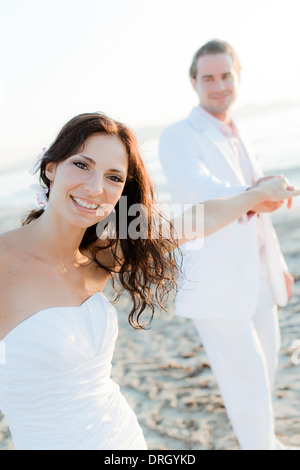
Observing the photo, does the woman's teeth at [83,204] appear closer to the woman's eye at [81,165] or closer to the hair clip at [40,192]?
the woman's eye at [81,165]

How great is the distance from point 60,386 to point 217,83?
7.60 ft

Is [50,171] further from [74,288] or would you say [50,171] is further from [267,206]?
[267,206]

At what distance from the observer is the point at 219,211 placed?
264cm

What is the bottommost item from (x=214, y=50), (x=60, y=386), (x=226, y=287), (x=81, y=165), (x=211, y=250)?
(x=226, y=287)

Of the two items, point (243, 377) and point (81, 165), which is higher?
point (81, 165)

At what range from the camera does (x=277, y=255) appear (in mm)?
3570

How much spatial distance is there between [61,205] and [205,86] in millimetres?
1838

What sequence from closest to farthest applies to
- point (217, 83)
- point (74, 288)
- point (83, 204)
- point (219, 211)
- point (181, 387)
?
point (83, 204)
point (74, 288)
point (219, 211)
point (217, 83)
point (181, 387)

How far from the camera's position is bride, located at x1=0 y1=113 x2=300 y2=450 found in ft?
6.53

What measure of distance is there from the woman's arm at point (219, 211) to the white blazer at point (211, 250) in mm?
505

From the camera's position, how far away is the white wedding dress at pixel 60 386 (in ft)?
6.43

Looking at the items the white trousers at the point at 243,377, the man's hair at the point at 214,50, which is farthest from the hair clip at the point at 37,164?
the man's hair at the point at 214,50

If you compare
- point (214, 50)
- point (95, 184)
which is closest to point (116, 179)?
point (95, 184)
